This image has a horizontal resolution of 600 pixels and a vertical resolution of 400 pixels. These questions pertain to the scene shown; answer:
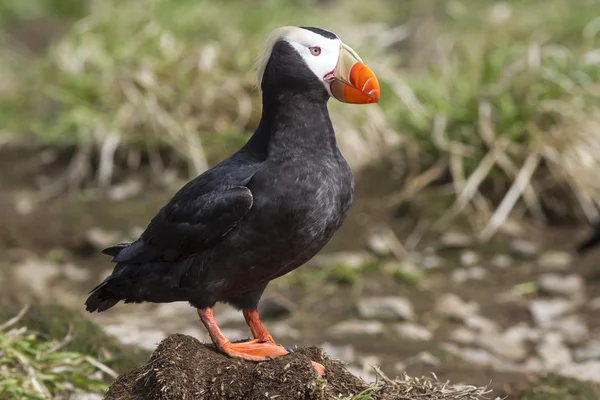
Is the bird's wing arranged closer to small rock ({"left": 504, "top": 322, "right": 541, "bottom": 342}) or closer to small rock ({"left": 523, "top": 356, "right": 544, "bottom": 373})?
small rock ({"left": 523, "top": 356, "right": 544, "bottom": 373})

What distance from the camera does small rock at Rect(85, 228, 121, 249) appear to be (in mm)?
6910

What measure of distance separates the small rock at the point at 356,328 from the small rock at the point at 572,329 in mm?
1142

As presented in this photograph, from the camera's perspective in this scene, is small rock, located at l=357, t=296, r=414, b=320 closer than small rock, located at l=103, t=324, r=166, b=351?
No

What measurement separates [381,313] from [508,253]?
1.52 m

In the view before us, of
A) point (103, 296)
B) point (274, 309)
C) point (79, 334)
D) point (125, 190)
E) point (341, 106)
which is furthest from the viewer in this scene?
Answer: point (341, 106)

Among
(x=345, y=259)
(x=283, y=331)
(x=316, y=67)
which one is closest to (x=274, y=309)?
(x=283, y=331)

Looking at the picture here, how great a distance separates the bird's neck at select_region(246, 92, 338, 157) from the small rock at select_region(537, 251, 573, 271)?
3.65 meters

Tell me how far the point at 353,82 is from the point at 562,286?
3.58 metres

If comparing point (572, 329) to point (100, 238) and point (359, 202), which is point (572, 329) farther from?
point (100, 238)

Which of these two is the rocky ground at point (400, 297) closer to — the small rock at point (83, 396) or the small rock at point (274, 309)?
the small rock at point (274, 309)

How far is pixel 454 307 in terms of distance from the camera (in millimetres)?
5879

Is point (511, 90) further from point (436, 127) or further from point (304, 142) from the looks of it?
point (304, 142)

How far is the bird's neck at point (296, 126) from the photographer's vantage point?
3.32 m

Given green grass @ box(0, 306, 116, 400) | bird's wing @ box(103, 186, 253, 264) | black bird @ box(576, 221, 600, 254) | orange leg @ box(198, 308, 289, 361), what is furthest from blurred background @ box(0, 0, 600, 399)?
orange leg @ box(198, 308, 289, 361)
